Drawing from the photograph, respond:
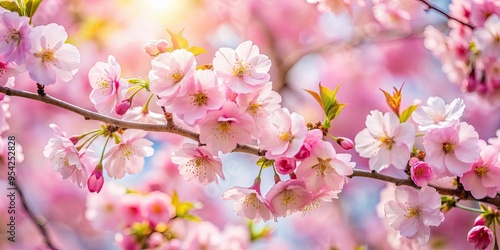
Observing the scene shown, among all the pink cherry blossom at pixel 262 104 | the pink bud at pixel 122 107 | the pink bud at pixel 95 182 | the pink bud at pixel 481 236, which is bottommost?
the pink bud at pixel 481 236

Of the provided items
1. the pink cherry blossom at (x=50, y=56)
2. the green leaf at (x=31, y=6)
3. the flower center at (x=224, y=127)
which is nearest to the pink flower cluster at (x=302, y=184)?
the flower center at (x=224, y=127)

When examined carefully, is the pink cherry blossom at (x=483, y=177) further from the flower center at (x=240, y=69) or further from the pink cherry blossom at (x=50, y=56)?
the pink cherry blossom at (x=50, y=56)

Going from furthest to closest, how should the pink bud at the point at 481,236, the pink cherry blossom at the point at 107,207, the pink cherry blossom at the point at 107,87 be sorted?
1. the pink cherry blossom at the point at 107,207
2. the pink bud at the point at 481,236
3. the pink cherry blossom at the point at 107,87

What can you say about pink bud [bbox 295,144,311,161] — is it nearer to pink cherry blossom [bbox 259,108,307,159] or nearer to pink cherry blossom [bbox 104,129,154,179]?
pink cherry blossom [bbox 259,108,307,159]

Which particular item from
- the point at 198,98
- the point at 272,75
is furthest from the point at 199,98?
the point at 272,75

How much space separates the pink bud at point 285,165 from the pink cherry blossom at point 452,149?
312mm

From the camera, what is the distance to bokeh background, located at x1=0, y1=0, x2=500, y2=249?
11.8 feet

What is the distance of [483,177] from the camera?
1467mm

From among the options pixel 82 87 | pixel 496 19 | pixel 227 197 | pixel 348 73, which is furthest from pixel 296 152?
pixel 348 73

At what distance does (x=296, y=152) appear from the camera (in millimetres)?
1309

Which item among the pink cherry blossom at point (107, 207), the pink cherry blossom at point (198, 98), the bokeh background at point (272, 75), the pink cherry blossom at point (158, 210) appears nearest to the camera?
the pink cherry blossom at point (198, 98)

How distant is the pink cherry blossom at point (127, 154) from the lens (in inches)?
61.4

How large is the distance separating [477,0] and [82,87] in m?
2.18

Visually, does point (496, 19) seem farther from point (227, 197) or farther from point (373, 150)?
point (227, 197)
